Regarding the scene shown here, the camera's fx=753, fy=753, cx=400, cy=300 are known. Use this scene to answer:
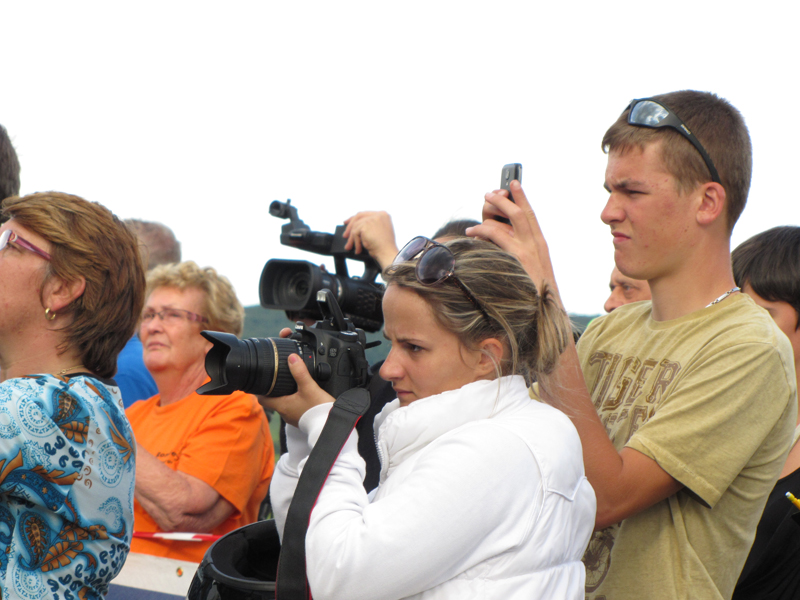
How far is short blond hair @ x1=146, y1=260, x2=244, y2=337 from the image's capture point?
3.43 meters

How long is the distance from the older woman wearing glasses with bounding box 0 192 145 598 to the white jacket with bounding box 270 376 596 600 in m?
0.65

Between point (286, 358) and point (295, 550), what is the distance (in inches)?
14.8

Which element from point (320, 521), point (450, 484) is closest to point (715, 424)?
point (450, 484)

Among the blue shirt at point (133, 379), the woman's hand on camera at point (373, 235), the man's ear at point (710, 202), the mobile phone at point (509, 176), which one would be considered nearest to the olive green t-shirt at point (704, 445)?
the man's ear at point (710, 202)

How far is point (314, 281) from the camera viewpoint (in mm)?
2199

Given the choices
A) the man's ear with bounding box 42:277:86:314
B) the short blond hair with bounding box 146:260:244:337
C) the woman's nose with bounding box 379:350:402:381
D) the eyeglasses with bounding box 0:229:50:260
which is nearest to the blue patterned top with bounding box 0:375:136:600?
the man's ear with bounding box 42:277:86:314

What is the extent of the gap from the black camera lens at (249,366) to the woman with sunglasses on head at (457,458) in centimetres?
3

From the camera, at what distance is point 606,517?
64.2 inches

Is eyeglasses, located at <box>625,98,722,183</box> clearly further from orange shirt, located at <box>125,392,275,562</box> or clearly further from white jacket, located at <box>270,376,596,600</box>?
orange shirt, located at <box>125,392,275,562</box>

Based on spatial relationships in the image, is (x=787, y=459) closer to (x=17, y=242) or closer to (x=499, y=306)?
(x=499, y=306)

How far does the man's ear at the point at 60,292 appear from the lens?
195cm

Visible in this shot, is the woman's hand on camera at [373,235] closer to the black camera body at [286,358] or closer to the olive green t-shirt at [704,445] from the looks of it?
the black camera body at [286,358]

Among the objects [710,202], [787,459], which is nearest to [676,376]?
[710,202]

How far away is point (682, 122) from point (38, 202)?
167 centimetres
